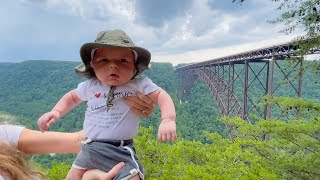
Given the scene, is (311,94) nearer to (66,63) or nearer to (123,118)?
(123,118)

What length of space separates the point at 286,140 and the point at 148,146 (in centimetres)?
422

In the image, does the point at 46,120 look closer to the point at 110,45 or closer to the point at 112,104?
the point at 112,104

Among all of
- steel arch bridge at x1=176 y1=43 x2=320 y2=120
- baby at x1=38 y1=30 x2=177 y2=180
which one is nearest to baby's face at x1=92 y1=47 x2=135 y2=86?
baby at x1=38 y1=30 x2=177 y2=180

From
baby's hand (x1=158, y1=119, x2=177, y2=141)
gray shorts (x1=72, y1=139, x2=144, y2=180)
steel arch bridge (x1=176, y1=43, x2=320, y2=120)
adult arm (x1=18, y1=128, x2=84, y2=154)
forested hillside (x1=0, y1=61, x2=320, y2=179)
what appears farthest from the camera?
steel arch bridge (x1=176, y1=43, x2=320, y2=120)

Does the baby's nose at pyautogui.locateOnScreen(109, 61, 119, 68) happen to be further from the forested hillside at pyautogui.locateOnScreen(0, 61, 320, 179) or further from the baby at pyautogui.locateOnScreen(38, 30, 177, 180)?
the forested hillside at pyautogui.locateOnScreen(0, 61, 320, 179)

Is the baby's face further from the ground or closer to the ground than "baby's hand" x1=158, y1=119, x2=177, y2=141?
further from the ground

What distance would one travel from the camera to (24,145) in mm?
1921

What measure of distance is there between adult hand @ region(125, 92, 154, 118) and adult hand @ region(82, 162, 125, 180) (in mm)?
303

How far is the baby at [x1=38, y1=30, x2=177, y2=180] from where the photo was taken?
173cm

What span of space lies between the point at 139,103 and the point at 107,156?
324 millimetres

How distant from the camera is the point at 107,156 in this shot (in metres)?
1.72

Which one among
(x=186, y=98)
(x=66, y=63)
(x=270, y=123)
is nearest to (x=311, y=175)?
(x=270, y=123)

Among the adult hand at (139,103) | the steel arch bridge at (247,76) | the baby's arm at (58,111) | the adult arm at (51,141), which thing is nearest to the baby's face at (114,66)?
the adult hand at (139,103)

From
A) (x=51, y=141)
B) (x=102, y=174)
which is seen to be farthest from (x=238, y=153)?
(x=102, y=174)
